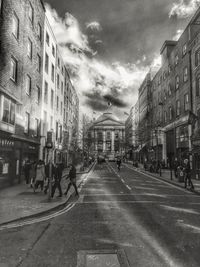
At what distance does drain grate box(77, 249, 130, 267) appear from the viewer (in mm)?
4699

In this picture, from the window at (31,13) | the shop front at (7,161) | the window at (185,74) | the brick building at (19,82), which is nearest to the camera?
the shop front at (7,161)

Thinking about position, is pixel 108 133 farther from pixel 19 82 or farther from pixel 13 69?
pixel 13 69

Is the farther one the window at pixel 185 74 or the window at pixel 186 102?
the window at pixel 185 74

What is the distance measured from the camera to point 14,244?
230 inches

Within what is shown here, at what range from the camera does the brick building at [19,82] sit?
1580 cm

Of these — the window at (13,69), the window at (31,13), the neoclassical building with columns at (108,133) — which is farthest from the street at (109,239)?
the neoclassical building with columns at (108,133)

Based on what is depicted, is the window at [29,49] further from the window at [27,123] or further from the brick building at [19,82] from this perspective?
the window at [27,123]

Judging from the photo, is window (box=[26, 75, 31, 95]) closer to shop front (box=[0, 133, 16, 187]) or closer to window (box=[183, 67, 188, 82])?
shop front (box=[0, 133, 16, 187])

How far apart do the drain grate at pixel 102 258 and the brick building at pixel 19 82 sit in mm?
11361

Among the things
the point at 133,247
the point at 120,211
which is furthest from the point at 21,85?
the point at 133,247

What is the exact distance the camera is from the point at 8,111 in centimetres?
1617

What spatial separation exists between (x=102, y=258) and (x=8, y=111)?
13172 mm

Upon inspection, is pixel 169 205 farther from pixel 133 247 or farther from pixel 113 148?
pixel 113 148

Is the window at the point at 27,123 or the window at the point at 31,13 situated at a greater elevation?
the window at the point at 31,13
